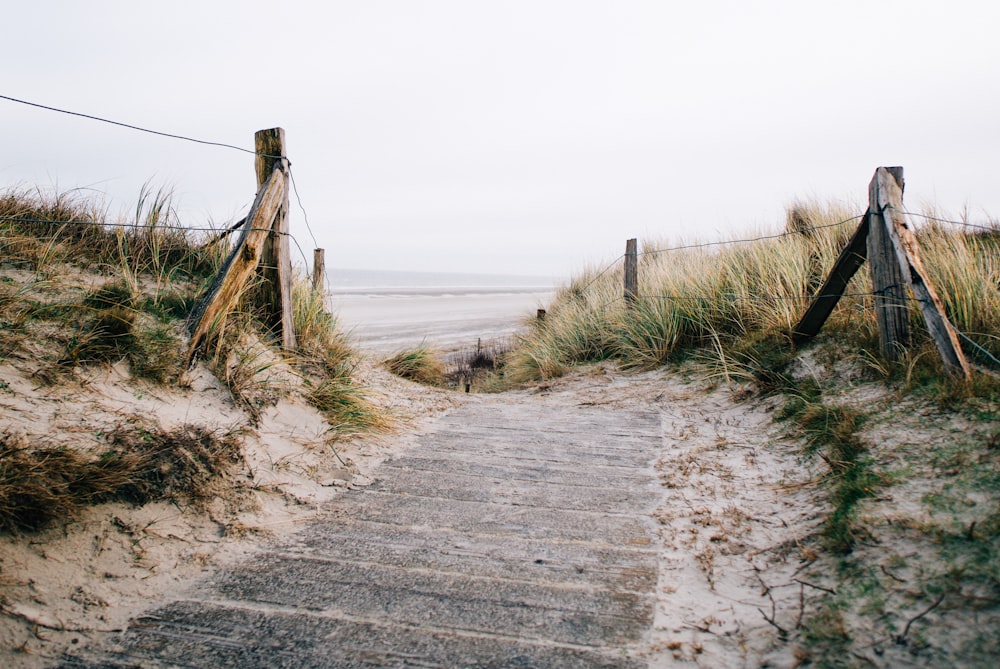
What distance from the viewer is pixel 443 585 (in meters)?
2.43

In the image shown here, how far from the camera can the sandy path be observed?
2020mm

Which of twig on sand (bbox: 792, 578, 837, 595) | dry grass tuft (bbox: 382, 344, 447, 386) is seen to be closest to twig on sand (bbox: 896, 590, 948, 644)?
twig on sand (bbox: 792, 578, 837, 595)

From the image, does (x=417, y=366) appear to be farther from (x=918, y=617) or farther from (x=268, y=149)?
(x=918, y=617)

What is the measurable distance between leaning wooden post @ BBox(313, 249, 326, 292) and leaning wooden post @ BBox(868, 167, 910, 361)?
188 inches

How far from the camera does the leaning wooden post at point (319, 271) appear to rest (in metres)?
6.30

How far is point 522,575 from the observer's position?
251 centimetres

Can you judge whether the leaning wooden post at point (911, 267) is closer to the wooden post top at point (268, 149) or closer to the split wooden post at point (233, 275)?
the split wooden post at point (233, 275)

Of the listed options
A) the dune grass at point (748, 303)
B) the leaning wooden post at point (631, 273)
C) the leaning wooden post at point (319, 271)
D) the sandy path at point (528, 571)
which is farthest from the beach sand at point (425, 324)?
the sandy path at point (528, 571)

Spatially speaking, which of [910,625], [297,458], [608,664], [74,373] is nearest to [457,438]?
[297,458]

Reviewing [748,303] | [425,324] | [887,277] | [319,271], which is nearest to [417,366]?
[319,271]

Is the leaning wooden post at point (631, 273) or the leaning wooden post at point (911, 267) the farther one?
the leaning wooden post at point (631, 273)

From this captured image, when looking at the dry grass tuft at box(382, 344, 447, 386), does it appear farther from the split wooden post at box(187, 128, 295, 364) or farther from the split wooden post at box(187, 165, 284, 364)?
the split wooden post at box(187, 165, 284, 364)

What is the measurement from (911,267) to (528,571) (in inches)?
112

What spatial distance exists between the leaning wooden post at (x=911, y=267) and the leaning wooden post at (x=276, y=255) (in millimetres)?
4205
